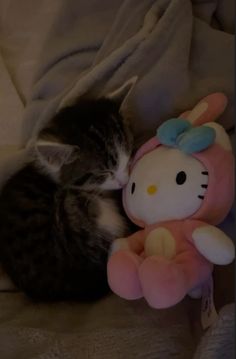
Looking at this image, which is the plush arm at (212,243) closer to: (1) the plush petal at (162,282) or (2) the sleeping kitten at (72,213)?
(1) the plush petal at (162,282)

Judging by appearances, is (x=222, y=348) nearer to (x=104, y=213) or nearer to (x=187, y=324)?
(x=187, y=324)

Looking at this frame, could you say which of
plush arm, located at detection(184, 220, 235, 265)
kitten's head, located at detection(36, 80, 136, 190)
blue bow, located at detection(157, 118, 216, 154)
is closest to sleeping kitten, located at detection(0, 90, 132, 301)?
kitten's head, located at detection(36, 80, 136, 190)

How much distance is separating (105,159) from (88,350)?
Result: 0.35 meters

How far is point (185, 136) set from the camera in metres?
0.91

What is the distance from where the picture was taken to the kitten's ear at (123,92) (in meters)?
1.06

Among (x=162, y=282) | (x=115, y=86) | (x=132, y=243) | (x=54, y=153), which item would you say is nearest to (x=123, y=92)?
(x=115, y=86)

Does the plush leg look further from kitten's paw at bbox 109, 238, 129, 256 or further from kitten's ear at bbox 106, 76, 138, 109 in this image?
kitten's ear at bbox 106, 76, 138, 109

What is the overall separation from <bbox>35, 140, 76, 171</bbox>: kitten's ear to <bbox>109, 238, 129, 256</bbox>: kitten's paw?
18cm

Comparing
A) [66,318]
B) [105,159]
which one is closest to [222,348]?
[66,318]

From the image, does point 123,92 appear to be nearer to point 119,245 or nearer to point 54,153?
point 54,153

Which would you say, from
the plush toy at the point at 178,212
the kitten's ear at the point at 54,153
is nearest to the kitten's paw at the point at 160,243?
the plush toy at the point at 178,212

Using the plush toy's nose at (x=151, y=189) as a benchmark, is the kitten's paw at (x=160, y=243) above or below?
below

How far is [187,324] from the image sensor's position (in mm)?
919

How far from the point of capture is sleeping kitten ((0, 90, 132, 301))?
1015 mm
